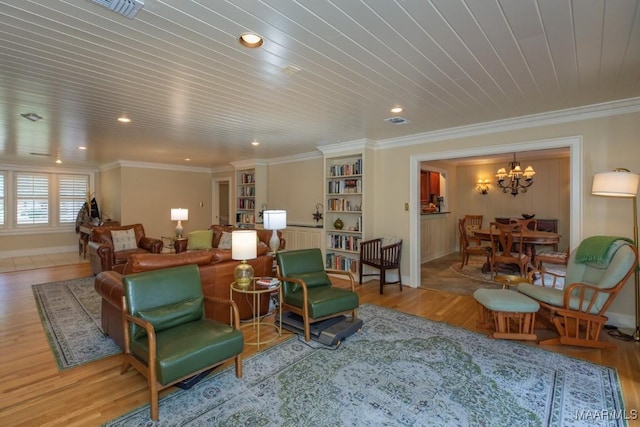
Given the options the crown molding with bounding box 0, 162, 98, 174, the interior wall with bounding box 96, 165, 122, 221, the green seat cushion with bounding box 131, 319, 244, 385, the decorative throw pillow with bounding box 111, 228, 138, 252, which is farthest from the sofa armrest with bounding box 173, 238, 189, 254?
the crown molding with bounding box 0, 162, 98, 174

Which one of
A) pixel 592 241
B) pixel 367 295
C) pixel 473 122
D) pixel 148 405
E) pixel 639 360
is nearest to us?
pixel 148 405

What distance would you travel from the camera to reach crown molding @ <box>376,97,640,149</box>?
337 centimetres

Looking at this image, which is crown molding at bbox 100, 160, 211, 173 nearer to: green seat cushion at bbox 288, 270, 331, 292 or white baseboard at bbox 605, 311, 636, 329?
green seat cushion at bbox 288, 270, 331, 292

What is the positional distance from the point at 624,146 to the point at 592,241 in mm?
1121

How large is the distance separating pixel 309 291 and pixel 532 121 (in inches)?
135

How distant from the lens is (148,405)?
2.14 m

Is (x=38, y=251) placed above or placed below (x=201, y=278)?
below

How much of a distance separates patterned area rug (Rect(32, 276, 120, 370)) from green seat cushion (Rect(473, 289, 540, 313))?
143 inches

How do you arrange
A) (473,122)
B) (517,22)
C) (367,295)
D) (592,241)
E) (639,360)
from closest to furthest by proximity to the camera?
(517,22)
(639,360)
(592,241)
(473,122)
(367,295)

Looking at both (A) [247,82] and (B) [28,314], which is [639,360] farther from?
(B) [28,314]

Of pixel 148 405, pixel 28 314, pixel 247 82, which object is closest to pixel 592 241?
pixel 247 82

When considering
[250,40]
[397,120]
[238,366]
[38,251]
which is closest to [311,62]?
[250,40]

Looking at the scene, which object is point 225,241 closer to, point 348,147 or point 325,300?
point 348,147

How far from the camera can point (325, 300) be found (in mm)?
3145
